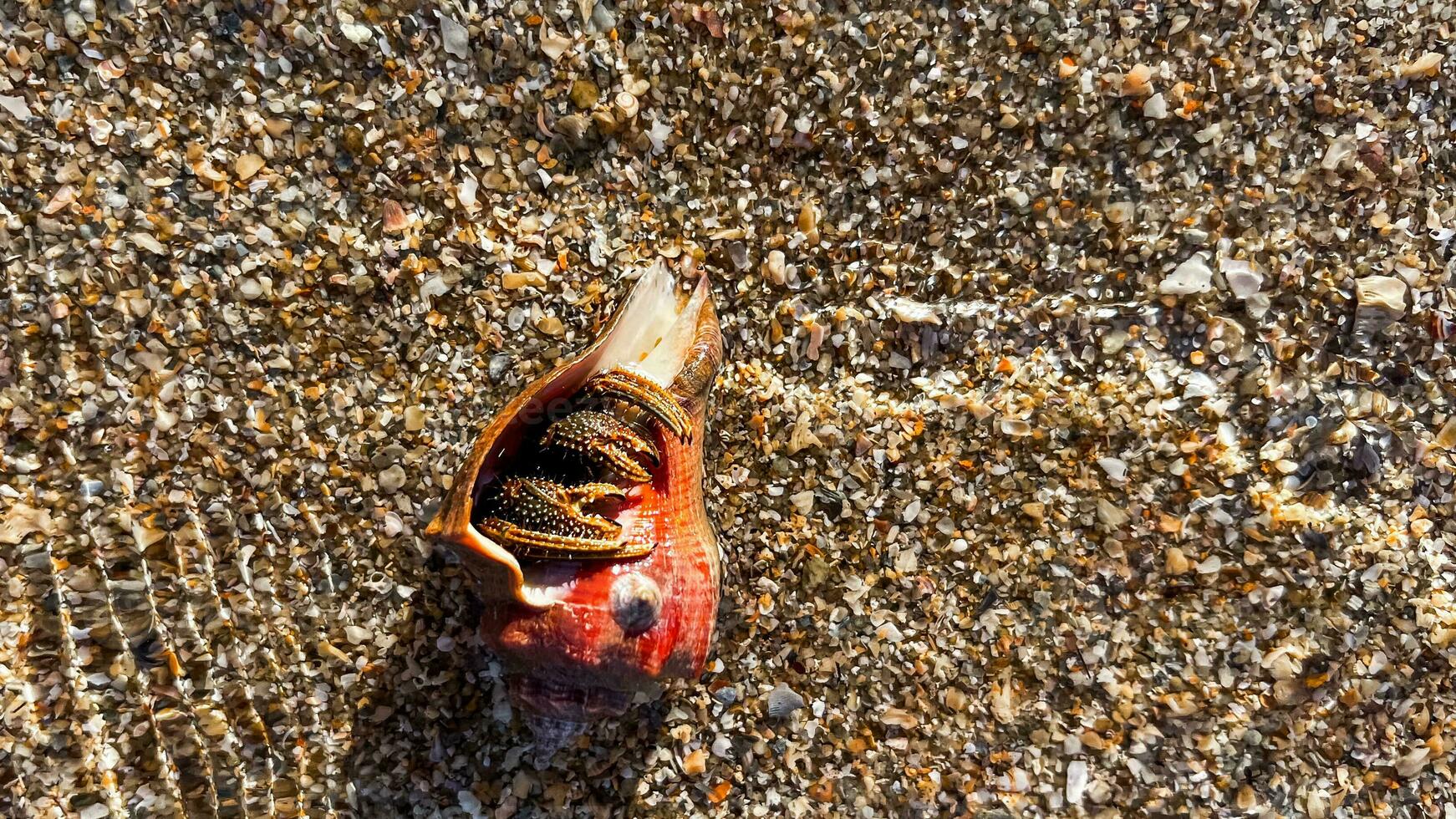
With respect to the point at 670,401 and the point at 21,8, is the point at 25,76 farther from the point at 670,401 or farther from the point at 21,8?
the point at 670,401

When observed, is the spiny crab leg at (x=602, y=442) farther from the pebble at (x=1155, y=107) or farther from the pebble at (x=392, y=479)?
the pebble at (x=1155, y=107)

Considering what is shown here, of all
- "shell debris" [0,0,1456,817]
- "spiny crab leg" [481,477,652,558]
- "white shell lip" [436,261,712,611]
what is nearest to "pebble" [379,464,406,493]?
"shell debris" [0,0,1456,817]

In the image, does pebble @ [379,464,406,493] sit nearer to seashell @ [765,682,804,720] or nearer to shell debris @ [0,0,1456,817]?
shell debris @ [0,0,1456,817]

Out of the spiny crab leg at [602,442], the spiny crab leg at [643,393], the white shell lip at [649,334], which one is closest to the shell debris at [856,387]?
the white shell lip at [649,334]

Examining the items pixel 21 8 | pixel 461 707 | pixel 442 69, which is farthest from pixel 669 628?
pixel 21 8

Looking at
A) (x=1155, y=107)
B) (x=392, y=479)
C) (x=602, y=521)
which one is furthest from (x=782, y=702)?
(x=1155, y=107)

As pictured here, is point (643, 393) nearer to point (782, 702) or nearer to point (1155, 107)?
point (782, 702)

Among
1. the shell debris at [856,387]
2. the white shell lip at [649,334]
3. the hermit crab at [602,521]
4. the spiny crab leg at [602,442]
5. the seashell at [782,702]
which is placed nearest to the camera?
the hermit crab at [602,521]
